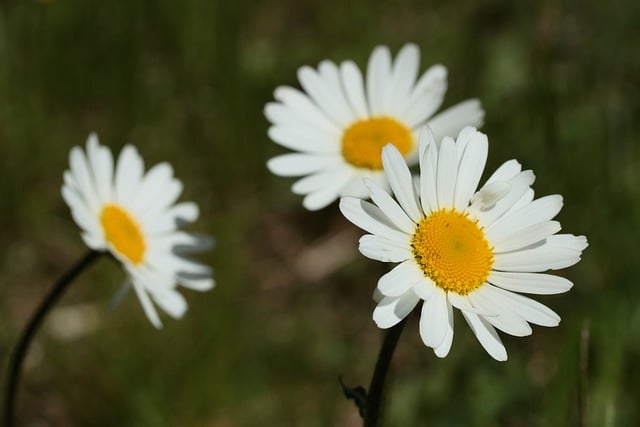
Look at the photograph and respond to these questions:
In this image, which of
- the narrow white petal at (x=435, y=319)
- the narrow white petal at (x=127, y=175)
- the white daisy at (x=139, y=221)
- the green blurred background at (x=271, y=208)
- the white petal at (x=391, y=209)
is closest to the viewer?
the narrow white petal at (x=435, y=319)

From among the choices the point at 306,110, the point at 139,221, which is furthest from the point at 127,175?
the point at 306,110

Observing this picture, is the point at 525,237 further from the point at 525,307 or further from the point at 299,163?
the point at 299,163

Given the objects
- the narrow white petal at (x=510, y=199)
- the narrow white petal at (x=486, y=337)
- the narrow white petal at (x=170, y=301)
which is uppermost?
the narrow white petal at (x=170, y=301)

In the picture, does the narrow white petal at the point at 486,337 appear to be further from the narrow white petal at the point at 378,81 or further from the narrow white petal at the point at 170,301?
the narrow white petal at the point at 378,81

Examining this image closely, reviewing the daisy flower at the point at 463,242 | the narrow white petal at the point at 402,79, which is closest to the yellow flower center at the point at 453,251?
the daisy flower at the point at 463,242

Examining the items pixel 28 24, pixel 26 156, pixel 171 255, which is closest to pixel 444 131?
pixel 171 255

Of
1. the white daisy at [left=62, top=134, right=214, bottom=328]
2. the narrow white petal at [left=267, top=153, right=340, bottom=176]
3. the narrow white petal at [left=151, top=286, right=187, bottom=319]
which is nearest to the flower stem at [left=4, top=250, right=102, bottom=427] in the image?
the white daisy at [left=62, top=134, right=214, bottom=328]

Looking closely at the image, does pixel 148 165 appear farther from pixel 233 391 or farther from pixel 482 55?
pixel 482 55

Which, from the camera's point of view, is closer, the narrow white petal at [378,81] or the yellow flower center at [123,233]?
the yellow flower center at [123,233]
